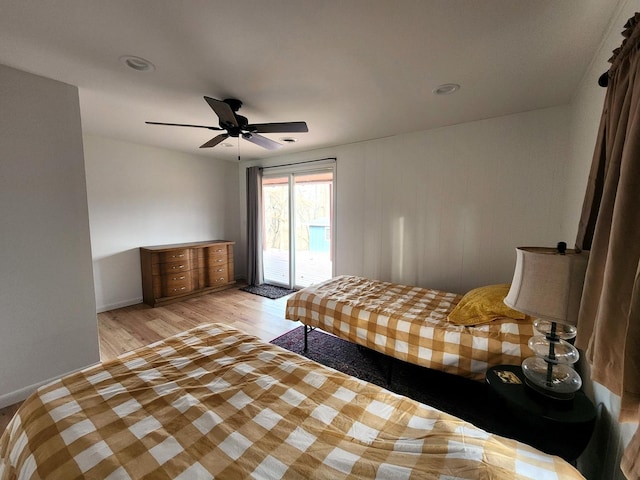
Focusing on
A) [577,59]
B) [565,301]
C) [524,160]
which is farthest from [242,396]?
[524,160]

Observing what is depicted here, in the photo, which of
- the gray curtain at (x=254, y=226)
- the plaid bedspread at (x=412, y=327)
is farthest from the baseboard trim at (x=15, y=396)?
the gray curtain at (x=254, y=226)

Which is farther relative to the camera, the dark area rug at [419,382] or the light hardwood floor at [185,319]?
the light hardwood floor at [185,319]

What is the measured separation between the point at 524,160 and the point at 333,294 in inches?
96.4

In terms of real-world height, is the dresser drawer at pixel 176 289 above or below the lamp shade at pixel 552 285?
below

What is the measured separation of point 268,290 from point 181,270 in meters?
1.50

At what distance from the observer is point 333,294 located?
9.04 feet

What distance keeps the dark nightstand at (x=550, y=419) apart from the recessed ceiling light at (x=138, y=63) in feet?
9.78

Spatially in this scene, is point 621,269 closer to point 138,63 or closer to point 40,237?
point 138,63

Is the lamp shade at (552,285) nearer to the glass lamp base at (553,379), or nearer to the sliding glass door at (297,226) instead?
the glass lamp base at (553,379)

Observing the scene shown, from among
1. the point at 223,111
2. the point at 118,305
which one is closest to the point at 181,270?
the point at 118,305

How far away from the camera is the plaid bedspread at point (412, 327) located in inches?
72.2

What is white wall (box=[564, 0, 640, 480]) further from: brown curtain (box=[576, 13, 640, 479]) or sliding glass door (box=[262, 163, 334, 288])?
sliding glass door (box=[262, 163, 334, 288])

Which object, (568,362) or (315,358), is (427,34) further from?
(315,358)

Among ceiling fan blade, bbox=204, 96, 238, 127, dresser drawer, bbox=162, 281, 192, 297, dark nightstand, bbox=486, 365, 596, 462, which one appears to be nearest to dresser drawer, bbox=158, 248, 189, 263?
dresser drawer, bbox=162, 281, 192, 297
